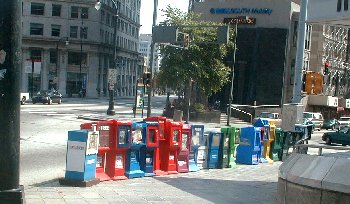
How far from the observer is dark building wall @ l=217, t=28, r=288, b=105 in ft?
185

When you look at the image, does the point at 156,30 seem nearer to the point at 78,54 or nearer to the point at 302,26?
the point at 302,26

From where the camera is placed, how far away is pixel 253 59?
57.3 meters

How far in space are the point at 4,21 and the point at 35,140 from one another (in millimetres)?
14763

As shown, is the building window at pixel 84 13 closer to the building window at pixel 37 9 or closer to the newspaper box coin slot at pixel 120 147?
the building window at pixel 37 9

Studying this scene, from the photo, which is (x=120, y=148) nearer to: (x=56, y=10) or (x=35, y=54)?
(x=35, y=54)

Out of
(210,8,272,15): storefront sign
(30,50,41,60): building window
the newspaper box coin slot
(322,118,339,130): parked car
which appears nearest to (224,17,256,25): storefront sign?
(210,8,272,15): storefront sign

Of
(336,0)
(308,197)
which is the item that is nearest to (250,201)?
(308,197)

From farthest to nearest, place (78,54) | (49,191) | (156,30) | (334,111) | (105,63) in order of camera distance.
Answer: (105,63) → (78,54) → (334,111) → (156,30) → (49,191)

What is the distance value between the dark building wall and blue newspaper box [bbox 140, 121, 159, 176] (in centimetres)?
4431

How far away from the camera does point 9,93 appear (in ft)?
20.2

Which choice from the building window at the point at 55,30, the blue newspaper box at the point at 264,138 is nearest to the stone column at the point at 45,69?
the building window at the point at 55,30

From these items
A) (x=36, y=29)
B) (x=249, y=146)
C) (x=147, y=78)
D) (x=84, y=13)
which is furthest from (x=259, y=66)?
(x=249, y=146)

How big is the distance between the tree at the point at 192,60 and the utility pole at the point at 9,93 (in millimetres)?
32249

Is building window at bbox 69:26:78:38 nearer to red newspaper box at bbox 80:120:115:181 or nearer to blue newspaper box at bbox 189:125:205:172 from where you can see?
blue newspaper box at bbox 189:125:205:172
